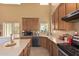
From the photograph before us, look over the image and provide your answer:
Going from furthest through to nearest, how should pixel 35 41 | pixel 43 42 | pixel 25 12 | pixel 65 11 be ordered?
pixel 25 12, pixel 35 41, pixel 43 42, pixel 65 11

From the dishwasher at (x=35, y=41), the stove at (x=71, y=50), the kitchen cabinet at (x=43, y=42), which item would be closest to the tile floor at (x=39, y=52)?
the kitchen cabinet at (x=43, y=42)

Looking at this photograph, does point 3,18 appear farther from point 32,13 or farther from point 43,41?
point 43,41

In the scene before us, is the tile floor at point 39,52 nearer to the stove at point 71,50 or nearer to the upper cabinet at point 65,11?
the upper cabinet at point 65,11

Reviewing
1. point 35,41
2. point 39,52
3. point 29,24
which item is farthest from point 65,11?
point 29,24

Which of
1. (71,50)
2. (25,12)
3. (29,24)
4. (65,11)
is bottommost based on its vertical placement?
(71,50)

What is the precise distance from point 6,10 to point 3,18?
0.42m

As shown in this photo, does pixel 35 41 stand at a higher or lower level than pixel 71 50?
lower

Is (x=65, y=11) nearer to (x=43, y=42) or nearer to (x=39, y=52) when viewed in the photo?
(x=39, y=52)

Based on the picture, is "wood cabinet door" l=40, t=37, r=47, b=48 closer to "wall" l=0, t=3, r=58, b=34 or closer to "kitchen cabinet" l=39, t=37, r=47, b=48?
"kitchen cabinet" l=39, t=37, r=47, b=48

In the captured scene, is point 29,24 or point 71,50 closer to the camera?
point 71,50

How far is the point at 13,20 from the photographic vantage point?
7.68 meters

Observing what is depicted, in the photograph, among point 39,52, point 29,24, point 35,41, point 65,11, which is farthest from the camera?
point 29,24

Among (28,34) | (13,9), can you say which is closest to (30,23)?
(28,34)

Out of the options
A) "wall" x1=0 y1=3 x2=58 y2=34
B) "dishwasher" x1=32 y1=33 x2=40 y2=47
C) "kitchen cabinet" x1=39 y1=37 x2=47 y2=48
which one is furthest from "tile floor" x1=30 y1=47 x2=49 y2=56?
"wall" x1=0 y1=3 x2=58 y2=34
